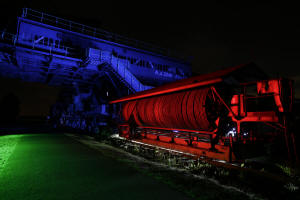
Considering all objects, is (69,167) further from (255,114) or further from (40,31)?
(40,31)

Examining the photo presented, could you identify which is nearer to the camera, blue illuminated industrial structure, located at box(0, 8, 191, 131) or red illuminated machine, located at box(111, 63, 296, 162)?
red illuminated machine, located at box(111, 63, 296, 162)

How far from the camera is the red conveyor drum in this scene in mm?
7020

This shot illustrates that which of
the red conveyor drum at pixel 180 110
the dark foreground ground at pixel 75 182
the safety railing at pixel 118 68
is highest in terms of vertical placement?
the safety railing at pixel 118 68

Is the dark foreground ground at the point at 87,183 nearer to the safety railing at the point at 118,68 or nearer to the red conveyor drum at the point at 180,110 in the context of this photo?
the red conveyor drum at the point at 180,110

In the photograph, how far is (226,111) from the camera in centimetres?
718

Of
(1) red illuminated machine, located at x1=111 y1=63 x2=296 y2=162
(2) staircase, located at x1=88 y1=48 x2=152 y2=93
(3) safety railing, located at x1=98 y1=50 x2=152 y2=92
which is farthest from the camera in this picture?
(3) safety railing, located at x1=98 y1=50 x2=152 y2=92

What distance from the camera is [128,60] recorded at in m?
30.3

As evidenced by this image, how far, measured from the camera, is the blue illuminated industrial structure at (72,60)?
18672 millimetres

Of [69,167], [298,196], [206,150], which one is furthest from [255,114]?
[69,167]

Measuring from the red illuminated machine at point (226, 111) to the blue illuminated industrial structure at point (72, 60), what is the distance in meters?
11.7

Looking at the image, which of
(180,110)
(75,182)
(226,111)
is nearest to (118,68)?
(180,110)

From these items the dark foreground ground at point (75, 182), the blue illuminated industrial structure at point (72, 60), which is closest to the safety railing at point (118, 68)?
the blue illuminated industrial structure at point (72, 60)

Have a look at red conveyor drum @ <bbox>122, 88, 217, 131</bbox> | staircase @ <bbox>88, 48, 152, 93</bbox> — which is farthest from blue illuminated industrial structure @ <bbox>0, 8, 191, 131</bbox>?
red conveyor drum @ <bbox>122, 88, 217, 131</bbox>

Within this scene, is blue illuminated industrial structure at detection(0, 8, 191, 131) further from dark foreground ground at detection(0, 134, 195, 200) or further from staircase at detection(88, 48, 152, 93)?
dark foreground ground at detection(0, 134, 195, 200)
